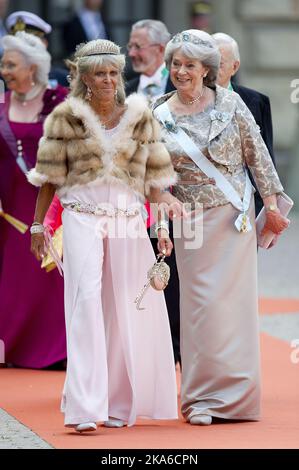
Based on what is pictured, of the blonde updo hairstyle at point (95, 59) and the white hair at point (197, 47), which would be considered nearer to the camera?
the blonde updo hairstyle at point (95, 59)

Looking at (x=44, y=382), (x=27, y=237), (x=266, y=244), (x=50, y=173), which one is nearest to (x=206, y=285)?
(x=266, y=244)

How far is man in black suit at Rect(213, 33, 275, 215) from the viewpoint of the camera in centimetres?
929

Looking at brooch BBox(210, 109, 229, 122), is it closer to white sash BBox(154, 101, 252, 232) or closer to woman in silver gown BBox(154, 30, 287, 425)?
woman in silver gown BBox(154, 30, 287, 425)

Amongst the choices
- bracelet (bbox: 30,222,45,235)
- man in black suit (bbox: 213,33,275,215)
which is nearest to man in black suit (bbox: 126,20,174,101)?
man in black suit (bbox: 213,33,275,215)

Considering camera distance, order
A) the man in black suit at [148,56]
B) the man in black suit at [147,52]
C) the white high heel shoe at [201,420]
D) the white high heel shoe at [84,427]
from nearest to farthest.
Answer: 1. the white high heel shoe at [84,427]
2. the white high heel shoe at [201,420]
3. the man in black suit at [148,56]
4. the man in black suit at [147,52]

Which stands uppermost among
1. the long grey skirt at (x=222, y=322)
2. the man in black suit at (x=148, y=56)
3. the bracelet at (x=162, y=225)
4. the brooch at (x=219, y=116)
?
the man in black suit at (x=148, y=56)

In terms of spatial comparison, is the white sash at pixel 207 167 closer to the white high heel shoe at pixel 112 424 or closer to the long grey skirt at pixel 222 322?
the long grey skirt at pixel 222 322

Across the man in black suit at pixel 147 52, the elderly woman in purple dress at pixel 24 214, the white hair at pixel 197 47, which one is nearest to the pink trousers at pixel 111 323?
the white hair at pixel 197 47

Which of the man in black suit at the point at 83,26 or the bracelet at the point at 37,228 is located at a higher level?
the man in black suit at the point at 83,26

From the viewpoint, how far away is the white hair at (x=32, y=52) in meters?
10.5

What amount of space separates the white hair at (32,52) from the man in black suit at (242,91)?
4.82 feet

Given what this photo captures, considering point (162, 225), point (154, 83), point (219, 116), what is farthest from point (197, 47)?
point (154, 83)

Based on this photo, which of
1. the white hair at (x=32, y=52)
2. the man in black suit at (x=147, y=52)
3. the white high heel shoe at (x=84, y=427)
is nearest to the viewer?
the white high heel shoe at (x=84, y=427)

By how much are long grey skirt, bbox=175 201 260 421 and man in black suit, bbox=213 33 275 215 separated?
104 centimetres
